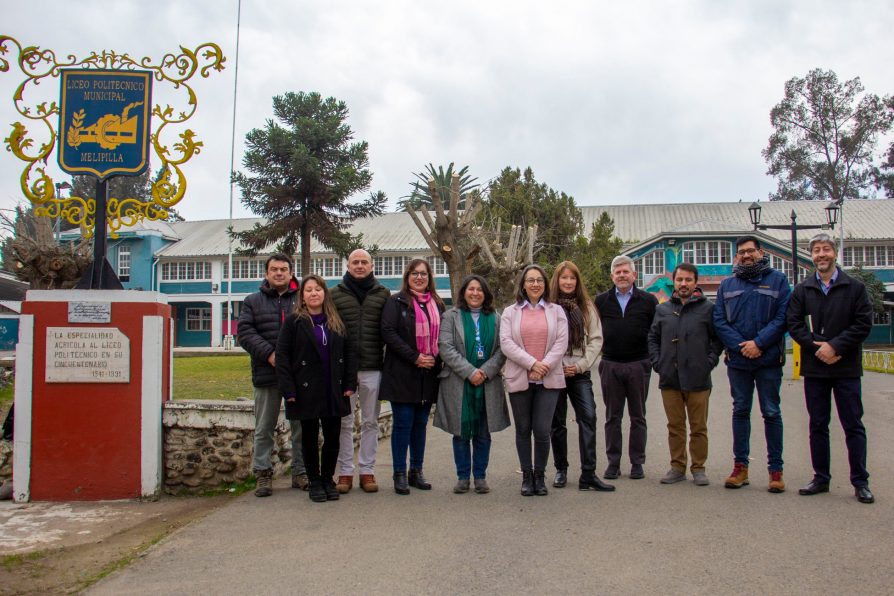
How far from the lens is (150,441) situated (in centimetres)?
665

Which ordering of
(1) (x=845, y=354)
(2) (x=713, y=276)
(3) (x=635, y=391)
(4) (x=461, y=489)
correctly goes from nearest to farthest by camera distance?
(1) (x=845, y=354) → (4) (x=461, y=489) → (3) (x=635, y=391) → (2) (x=713, y=276)

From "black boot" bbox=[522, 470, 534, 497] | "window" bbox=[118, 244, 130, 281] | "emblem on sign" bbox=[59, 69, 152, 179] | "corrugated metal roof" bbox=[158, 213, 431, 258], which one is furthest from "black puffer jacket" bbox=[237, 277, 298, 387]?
"window" bbox=[118, 244, 130, 281]

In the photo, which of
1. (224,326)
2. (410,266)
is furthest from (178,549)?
(224,326)

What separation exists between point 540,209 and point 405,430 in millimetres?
25989

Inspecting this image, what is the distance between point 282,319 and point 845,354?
4.55 metres

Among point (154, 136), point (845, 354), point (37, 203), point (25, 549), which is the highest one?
point (154, 136)

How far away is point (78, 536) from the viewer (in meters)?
5.56

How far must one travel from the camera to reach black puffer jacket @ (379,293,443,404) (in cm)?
648

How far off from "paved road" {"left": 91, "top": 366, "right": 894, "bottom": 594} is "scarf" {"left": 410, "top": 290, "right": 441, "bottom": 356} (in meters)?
1.20

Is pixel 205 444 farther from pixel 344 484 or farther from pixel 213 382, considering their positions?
pixel 213 382

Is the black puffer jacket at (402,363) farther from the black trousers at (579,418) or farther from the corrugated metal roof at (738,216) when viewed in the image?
the corrugated metal roof at (738,216)

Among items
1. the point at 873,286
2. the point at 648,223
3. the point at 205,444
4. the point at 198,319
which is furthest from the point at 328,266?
the point at 205,444

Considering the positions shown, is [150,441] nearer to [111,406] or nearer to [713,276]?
[111,406]

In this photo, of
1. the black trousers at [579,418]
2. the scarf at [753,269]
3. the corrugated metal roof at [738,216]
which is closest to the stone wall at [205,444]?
the black trousers at [579,418]
